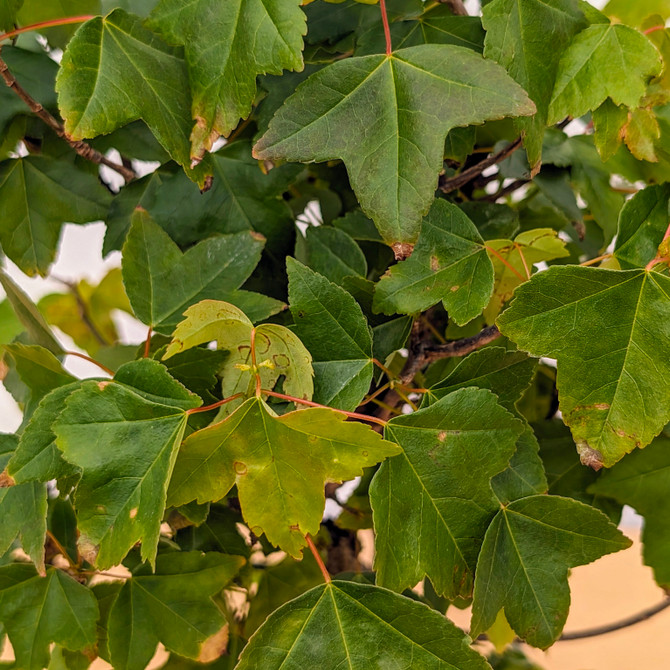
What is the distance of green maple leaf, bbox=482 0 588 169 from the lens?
1.04 feet

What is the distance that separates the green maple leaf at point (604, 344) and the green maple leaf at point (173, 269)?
0.14 meters

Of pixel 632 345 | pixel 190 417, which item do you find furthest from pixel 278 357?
pixel 632 345

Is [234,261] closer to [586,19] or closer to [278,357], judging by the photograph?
[278,357]

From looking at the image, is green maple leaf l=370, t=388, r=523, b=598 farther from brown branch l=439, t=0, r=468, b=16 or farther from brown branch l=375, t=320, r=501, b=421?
brown branch l=439, t=0, r=468, b=16

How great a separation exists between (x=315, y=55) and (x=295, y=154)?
102mm

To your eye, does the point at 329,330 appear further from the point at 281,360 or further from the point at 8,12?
the point at 8,12

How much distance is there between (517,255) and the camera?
14.8 inches

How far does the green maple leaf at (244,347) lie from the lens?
1.03ft

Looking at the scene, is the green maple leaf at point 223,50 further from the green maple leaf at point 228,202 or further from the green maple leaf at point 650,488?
the green maple leaf at point 650,488

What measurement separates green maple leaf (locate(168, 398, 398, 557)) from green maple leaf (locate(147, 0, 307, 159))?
0.40 feet

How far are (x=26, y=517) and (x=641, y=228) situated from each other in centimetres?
32

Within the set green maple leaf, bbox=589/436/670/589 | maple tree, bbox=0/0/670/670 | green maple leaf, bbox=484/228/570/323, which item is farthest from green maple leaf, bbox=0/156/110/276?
green maple leaf, bbox=589/436/670/589

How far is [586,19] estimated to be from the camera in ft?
1.11

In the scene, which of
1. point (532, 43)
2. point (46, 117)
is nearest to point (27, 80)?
point (46, 117)
